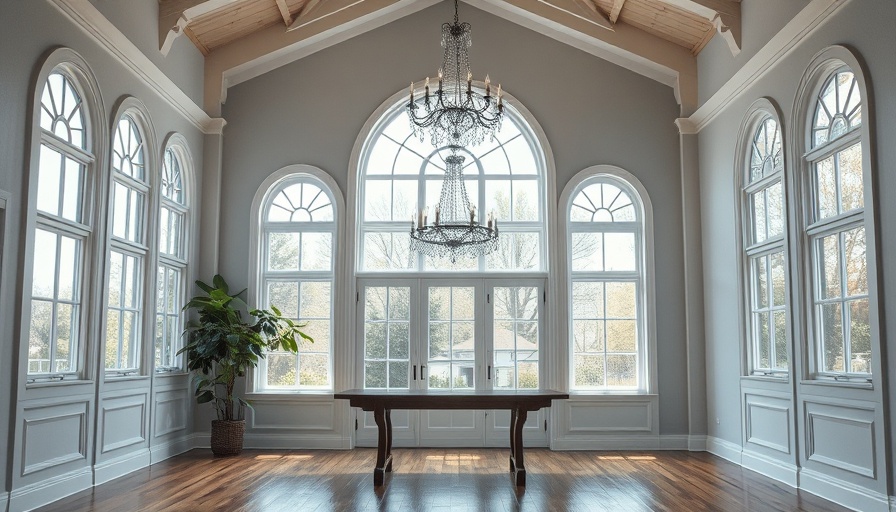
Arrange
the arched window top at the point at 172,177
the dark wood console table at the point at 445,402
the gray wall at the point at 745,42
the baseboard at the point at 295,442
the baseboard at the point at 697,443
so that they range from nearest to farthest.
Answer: the dark wood console table at the point at 445,402 → the gray wall at the point at 745,42 → the arched window top at the point at 172,177 → the baseboard at the point at 697,443 → the baseboard at the point at 295,442

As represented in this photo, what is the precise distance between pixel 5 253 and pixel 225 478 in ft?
8.35

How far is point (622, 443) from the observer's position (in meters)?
8.40

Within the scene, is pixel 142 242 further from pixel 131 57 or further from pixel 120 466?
pixel 120 466

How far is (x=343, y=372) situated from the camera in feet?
27.8

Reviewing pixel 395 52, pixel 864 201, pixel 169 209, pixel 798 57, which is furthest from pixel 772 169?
pixel 169 209

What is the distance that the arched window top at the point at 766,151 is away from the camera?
690 cm

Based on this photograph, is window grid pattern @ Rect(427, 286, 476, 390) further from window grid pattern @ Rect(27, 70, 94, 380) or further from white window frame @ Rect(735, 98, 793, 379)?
window grid pattern @ Rect(27, 70, 94, 380)

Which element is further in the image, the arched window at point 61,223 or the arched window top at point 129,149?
the arched window top at point 129,149

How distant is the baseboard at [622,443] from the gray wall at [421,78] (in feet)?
6.47

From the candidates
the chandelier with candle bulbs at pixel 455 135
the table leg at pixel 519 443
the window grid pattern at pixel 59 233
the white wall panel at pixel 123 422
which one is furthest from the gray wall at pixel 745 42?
the white wall panel at pixel 123 422

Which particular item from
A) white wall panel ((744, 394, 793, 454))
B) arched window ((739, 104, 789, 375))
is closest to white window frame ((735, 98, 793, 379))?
arched window ((739, 104, 789, 375))

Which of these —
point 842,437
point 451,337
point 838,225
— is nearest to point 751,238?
point 838,225

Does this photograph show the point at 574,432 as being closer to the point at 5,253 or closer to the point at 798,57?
the point at 798,57

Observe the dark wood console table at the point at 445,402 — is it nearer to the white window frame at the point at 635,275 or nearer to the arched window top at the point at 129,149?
the white window frame at the point at 635,275
